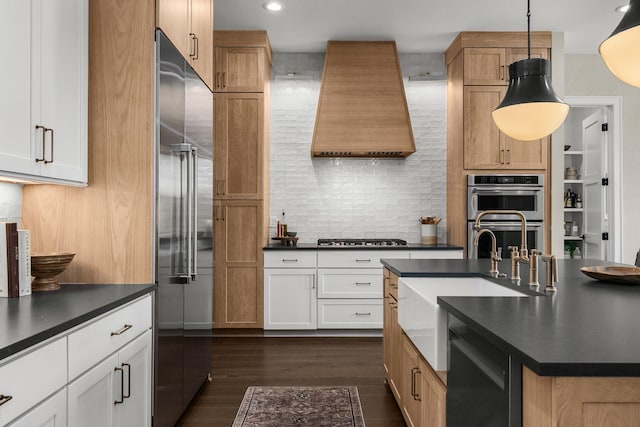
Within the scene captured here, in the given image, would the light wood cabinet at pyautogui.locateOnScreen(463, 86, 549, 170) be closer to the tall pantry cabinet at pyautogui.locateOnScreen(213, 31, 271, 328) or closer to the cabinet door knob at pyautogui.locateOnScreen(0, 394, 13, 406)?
the tall pantry cabinet at pyautogui.locateOnScreen(213, 31, 271, 328)

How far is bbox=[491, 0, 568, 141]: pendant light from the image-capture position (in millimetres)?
2428

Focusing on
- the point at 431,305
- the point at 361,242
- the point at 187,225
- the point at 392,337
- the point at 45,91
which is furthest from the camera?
the point at 361,242

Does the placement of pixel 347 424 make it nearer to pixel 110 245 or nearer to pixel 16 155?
pixel 110 245

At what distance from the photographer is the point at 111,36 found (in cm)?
226

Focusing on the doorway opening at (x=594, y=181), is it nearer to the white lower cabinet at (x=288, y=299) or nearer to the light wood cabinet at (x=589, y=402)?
the white lower cabinet at (x=288, y=299)

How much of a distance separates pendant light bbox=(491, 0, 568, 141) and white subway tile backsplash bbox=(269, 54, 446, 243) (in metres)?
2.63

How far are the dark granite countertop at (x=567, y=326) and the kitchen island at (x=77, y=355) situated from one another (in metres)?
1.24

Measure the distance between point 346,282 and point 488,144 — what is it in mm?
1947

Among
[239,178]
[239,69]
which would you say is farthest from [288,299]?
[239,69]

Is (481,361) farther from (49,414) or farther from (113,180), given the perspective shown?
(113,180)

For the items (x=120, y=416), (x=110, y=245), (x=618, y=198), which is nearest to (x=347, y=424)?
(x=120, y=416)

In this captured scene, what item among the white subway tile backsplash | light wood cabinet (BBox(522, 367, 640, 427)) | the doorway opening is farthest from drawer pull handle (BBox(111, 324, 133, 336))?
the doorway opening

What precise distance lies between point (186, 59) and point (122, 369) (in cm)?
175

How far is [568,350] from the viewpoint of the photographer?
105cm
